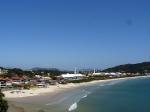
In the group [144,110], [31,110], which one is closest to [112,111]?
[144,110]

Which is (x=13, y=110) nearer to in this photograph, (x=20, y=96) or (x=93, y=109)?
(x=93, y=109)

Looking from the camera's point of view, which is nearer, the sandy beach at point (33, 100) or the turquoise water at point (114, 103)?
the sandy beach at point (33, 100)

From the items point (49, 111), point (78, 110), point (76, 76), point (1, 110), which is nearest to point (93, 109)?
point (78, 110)

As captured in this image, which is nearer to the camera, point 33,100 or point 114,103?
point 114,103

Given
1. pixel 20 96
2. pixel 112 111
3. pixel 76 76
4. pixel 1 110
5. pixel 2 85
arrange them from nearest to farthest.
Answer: pixel 1 110 < pixel 112 111 < pixel 20 96 < pixel 2 85 < pixel 76 76

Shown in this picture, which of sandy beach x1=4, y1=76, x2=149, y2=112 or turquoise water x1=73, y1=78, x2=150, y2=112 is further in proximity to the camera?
turquoise water x1=73, y1=78, x2=150, y2=112

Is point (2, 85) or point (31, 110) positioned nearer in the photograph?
point (31, 110)

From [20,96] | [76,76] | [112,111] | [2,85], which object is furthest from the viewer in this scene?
[76,76]

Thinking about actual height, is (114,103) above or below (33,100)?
below

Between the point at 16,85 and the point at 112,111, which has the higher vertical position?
the point at 16,85
